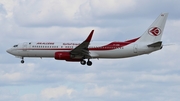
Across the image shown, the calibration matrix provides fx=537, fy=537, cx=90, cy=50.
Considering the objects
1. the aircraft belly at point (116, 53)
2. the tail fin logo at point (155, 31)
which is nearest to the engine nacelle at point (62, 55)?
the aircraft belly at point (116, 53)

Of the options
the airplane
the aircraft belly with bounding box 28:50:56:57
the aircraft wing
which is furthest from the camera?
the aircraft belly with bounding box 28:50:56:57

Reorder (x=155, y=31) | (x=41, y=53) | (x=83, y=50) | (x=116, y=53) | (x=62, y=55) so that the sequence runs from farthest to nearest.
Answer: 1. (x=41, y=53)
2. (x=155, y=31)
3. (x=116, y=53)
4. (x=62, y=55)
5. (x=83, y=50)

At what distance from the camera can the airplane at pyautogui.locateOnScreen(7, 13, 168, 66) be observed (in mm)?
104875

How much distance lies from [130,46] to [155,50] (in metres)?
5.37

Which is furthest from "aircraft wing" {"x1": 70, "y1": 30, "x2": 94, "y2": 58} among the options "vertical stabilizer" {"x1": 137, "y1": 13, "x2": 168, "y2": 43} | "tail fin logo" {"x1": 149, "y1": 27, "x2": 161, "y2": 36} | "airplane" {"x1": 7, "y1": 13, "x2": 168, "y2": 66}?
"tail fin logo" {"x1": 149, "y1": 27, "x2": 161, "y2": 36}

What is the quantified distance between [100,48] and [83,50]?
356 centimetres

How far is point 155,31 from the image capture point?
350 feet

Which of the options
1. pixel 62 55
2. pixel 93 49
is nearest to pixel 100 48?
pixel 93 49

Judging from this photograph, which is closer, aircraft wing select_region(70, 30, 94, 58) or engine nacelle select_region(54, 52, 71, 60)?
aircraft wing select_region(70, 30, 94, 58)

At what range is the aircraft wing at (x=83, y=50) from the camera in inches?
4001

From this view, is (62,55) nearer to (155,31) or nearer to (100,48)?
(100,48)

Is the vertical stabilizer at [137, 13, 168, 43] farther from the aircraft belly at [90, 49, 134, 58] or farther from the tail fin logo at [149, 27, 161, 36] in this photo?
the aircraft belly at [90, 49, 134, 58]

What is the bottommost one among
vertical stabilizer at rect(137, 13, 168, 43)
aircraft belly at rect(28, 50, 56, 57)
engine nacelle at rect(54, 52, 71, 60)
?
engine nacelle at rect(54, 52, 71, 60)

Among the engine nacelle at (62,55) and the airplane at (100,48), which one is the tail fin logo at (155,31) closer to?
the airplane at (100,48)
